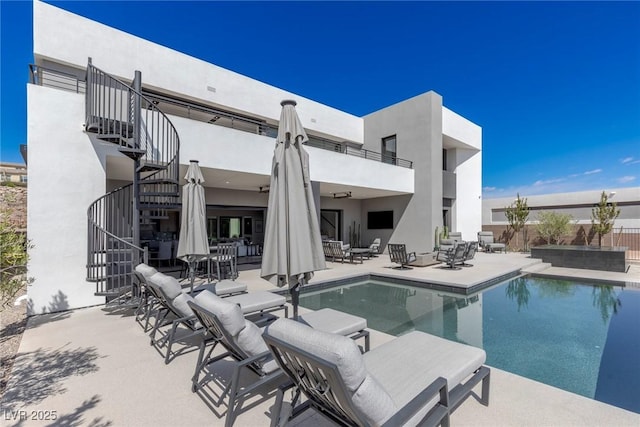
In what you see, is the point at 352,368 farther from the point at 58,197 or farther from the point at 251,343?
the point at 58,197

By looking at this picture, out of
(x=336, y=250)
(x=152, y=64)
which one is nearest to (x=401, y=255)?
(x=336, y=250)

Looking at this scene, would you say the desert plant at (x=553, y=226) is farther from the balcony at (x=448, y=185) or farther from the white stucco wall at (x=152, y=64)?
the white stucco wall at (x=152, y=64)

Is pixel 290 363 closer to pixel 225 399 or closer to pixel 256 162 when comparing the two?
pixel 225 399

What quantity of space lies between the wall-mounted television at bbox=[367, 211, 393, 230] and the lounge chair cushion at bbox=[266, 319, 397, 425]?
1473cm

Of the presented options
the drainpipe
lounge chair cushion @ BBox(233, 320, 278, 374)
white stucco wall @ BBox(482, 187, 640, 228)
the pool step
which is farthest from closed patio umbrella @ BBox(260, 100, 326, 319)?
white stucco wall @ BBox(482, 187, 640, 228)

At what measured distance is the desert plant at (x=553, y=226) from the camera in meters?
15.5

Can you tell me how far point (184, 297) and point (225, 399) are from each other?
4.98 ft

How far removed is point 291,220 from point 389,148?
14.0 m

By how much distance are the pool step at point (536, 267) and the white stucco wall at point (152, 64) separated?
1052cm

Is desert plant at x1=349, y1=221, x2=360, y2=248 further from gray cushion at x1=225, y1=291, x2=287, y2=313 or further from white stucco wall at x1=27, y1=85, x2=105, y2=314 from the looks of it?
white stucco wall at x1=27, y1=85, x2=105, y2=314

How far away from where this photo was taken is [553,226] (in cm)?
1555

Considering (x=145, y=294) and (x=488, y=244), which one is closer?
(x=145, y=294)

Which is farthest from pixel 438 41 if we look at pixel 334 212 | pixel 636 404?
pixel 636 404

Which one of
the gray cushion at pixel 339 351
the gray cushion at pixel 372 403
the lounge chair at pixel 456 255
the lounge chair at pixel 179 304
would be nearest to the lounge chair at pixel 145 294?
the lounge chair at pixel 179 304
